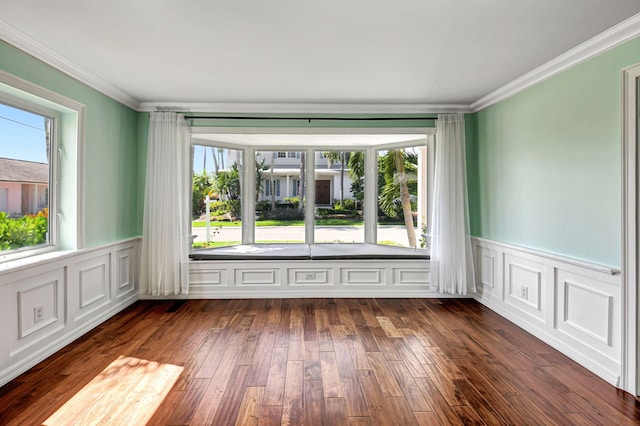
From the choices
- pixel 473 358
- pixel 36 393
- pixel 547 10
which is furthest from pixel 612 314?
pixel 36 393

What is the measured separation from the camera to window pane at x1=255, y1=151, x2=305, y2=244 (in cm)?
527

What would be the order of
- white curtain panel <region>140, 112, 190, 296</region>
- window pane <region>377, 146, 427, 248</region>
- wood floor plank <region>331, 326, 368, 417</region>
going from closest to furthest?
wood floor plank <region>331, 326, 368, 417</region>
white curtain panel <region>140, 112, 190, 296</region>
window pane <region>377, 146, 427, 248</region>

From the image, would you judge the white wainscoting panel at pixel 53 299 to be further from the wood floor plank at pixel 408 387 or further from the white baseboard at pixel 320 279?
the wood floor plank at pixel 408 387

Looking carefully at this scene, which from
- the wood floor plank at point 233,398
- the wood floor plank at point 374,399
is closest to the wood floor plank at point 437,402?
Result: the wood floor plank at point 374,399

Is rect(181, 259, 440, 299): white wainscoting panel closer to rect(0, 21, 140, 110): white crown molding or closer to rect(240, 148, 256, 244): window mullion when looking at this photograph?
rect(240, 148, 256, 244): window mullion

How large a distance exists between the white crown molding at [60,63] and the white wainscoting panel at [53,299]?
1532 millimetres

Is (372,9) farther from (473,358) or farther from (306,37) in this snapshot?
(473,358)

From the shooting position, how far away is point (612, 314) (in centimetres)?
260

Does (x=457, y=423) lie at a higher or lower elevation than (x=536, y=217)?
lower

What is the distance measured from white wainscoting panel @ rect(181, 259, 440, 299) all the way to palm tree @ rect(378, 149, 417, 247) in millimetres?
630

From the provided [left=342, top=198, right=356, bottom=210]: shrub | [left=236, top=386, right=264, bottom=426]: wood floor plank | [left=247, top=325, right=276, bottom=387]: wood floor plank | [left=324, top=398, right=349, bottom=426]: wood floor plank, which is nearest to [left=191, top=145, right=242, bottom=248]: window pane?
[left=342, top=198, right=356, bottom=210]: shrub

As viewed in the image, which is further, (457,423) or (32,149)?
(32,149)

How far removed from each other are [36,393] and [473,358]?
302 centimetres

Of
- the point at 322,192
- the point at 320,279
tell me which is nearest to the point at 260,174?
the point at 322,192
